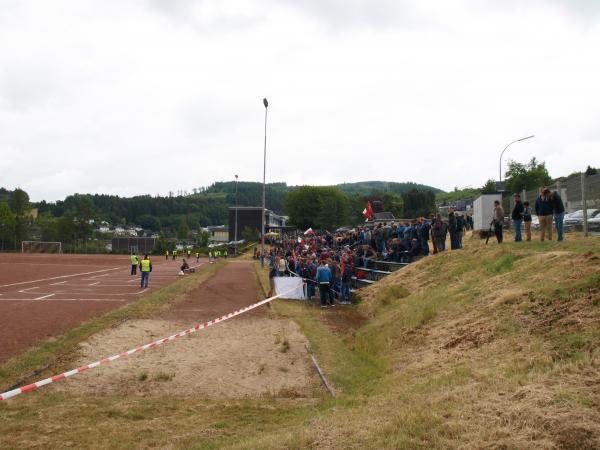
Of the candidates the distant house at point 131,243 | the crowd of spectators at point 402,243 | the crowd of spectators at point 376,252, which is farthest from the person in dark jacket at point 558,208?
the distant house at point 131,243

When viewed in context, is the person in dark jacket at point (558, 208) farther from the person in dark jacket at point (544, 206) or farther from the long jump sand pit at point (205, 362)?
the long jump sand pit at point (205, 362)

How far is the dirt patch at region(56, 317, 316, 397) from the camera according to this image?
9.34 metres

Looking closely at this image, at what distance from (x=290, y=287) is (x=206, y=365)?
1245 cm

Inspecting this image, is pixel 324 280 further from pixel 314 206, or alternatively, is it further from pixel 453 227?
pixel 314 206

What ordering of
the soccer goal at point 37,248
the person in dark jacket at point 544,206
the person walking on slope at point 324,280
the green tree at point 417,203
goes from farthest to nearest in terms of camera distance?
1. the green tree at point 417,203
2. the soccer goal at point 37,248
3. the person walking on slope at point 324,280
4. the person in dark jacket at point 544,206

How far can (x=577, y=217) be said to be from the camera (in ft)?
62.8

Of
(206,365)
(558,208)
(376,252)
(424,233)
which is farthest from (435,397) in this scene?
(376,252)

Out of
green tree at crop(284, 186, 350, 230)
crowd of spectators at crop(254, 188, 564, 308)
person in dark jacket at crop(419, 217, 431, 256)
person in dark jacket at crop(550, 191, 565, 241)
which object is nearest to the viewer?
person in dark jacket at crop(550, 191, 565, 241)

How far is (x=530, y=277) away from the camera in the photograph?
1122cm

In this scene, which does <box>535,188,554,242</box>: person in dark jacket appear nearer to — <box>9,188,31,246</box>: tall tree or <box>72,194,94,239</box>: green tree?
<box>9,188,31,246</box>: tall tree

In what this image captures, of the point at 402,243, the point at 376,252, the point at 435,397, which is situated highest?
the point at 402,243

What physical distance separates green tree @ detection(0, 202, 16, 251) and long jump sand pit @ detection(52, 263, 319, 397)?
9884cm

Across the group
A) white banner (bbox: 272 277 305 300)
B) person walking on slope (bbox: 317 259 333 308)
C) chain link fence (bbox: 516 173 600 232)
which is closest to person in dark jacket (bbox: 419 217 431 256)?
person walking on slope (bbox: 317 259 333 308)

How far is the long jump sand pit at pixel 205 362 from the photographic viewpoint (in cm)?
936
